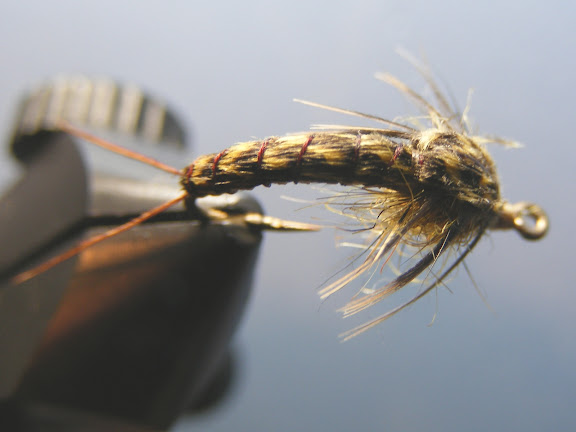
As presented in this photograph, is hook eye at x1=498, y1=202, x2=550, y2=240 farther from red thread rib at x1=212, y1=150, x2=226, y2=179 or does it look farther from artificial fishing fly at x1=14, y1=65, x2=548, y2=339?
red thread rib at x1=212, y1=150, x2=226, y2=179

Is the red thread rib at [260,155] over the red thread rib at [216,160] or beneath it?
over

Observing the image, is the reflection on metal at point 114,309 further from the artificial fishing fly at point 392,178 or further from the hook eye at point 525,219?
the hook eye at point 525,219

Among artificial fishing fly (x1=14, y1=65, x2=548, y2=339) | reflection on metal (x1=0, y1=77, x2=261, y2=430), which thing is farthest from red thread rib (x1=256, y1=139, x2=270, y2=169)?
reflection on metal (x1=0, y1=77, x2=261, y2=430)

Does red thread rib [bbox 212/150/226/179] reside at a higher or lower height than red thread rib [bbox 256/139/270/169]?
lower

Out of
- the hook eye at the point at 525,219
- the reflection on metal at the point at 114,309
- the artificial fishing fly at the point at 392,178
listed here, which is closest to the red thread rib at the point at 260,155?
the artificial fishing fly at the point at 392,178

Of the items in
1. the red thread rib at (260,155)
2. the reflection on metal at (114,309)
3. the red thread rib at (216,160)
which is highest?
the red thread rib at (260,155)

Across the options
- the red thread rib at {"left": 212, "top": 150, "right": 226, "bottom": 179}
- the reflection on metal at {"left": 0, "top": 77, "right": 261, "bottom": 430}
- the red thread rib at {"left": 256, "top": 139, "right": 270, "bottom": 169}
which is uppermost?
the red thread rib at {"left": 256, "top": 139, "right": 270, "bottom": 169}

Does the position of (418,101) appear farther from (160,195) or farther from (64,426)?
(64,426)

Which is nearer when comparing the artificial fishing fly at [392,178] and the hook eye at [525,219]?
the artificial fishing fly at [392,178]
